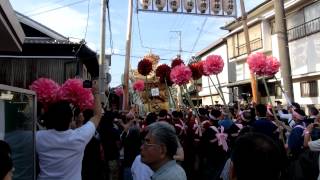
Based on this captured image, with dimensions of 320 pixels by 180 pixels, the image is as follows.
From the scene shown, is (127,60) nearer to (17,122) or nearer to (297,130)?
(297,130)

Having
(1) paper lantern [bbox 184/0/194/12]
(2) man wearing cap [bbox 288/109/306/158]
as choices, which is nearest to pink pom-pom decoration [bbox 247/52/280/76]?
(2) man wearing cap [bbox 288/109/306/158]

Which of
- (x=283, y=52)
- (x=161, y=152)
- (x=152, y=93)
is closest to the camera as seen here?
(x=161, y=152)

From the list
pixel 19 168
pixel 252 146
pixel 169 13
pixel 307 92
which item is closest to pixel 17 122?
pixel 19 168

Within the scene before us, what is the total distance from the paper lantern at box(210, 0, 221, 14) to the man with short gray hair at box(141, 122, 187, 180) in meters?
17.5

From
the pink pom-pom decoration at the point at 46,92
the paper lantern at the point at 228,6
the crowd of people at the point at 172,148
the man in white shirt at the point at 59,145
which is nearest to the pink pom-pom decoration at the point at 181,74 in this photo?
the crowd of people at the point at 172,148

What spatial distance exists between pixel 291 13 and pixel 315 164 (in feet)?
59.1

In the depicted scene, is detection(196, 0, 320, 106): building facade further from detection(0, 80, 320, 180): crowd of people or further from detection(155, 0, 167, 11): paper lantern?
detection(0, 80, 320, 180): crowd of people

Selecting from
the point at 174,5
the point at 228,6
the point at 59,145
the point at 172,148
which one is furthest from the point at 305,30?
the point at 172,148

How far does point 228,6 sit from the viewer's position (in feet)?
66.2

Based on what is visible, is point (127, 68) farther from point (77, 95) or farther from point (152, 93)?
point (77, 95)

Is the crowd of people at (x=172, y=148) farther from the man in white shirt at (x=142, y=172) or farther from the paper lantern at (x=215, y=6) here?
the paper lantern at (x=215, y=6)

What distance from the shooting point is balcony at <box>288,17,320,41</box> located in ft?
65.9

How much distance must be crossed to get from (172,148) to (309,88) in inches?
770

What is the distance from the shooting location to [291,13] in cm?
2234
